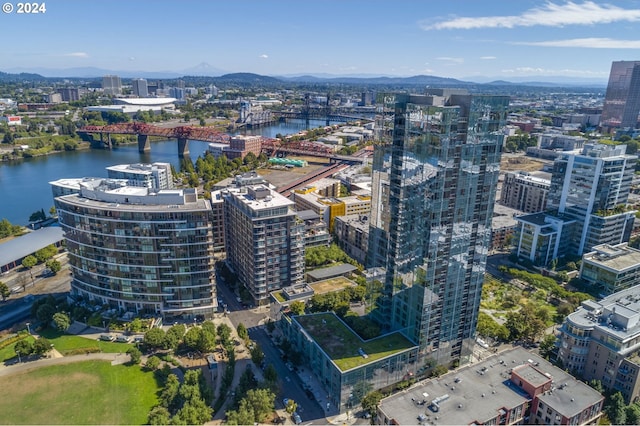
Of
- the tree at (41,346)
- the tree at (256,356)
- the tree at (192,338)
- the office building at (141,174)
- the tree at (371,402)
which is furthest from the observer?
the office building at (141,174)

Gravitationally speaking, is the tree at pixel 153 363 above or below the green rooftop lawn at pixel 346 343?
below

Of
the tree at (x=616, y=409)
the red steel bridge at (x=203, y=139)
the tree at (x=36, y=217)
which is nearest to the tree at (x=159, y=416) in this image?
the tree at (x=616, y=409)

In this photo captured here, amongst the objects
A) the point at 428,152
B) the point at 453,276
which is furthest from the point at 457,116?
the point at 453,276

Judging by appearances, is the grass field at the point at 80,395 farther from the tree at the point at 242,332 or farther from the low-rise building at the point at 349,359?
the low-rise building at the point at 349,359

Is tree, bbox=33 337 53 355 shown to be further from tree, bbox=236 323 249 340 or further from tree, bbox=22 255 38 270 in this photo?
tree, bbox=22 255 38 270

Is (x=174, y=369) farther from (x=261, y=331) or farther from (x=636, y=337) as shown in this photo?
(x=636, y=337)

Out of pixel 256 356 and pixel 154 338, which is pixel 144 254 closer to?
pixel 154 338

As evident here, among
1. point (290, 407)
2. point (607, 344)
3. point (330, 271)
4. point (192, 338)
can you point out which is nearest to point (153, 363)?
point (192, 338)
